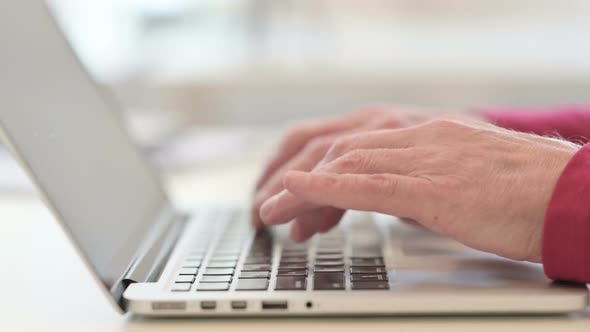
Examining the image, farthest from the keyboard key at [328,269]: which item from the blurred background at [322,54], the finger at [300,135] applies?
the blurred background at [322,54]

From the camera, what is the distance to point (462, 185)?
605mm

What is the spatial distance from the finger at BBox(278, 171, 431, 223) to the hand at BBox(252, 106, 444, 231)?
0.53 feet

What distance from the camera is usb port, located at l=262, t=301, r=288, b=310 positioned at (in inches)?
22.0

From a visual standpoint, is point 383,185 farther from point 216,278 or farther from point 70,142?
point 70,142

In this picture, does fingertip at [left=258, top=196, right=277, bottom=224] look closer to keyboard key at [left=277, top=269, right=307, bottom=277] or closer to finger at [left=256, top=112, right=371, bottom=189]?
keyboard key at [left=277, top=269, right=307, bottom=277]

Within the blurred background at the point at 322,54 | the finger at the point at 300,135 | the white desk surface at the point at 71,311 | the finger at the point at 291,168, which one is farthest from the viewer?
the blurred background at the point at 322,54

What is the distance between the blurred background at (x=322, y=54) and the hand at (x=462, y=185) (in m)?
1.13

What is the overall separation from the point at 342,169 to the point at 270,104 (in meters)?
1.54

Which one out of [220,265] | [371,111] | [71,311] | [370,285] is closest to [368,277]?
[370,285]

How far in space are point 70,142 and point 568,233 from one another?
0.39 meters

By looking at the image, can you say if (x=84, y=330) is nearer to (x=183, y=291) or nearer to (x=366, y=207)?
(x=183, y=291)

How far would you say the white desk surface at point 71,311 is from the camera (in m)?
0.55

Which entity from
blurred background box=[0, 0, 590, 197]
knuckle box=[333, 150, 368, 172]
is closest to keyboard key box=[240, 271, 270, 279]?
knuckle box=[333, 150, 368, 172]

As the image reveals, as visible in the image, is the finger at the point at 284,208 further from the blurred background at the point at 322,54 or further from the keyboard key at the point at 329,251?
the blurred background at the point at 322,54
